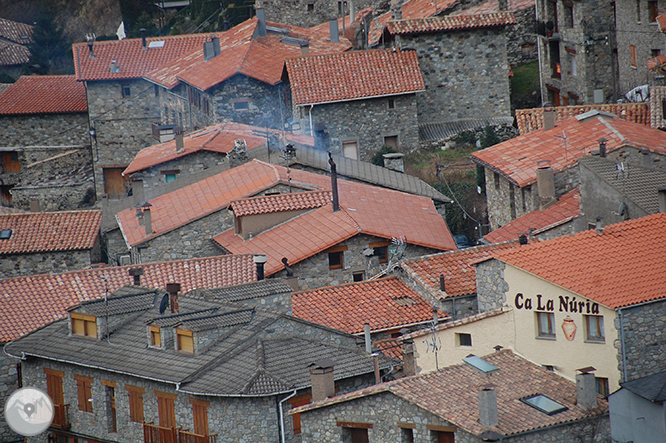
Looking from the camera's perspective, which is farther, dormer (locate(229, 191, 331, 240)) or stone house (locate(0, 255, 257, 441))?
dormer (locate(229, 191, 331, 240))

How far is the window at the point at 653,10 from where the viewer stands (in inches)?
1901

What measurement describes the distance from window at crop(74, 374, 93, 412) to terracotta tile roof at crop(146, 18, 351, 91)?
25546mm

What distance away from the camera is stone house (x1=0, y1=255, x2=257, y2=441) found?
124ft

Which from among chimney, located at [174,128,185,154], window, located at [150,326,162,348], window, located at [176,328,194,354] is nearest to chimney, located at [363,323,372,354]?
window, located at [176,328,194,354]

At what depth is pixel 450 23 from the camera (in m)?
54.7

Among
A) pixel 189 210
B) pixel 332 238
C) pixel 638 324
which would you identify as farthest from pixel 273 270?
pixel 638 324

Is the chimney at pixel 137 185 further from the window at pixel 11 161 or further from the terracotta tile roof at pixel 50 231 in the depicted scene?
the window at pixel 11 161

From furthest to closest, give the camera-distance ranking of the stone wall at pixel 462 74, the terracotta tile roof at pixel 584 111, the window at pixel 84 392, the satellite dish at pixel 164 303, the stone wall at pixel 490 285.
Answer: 1. the stone wall at pixel 462 74
2. the terracotta tile roof at pixel 584 111
3. the window at pixel 84 392
4. the satellite dish at pixel 164 303
5. the stone wall at pixel 490 285

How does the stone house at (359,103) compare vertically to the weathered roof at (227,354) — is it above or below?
above

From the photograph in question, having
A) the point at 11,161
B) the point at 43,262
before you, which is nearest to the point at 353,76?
the point at 43,262

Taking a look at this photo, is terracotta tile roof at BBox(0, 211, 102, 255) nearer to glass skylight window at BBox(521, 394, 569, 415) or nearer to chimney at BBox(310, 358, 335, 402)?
chimney at BBox(310, 358, 335, 402)

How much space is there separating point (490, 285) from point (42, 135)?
42152 mm

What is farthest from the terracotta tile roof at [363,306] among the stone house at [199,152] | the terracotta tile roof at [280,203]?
the stone house at [199,152]

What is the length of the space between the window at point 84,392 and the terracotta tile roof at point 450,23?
25590 millimetres
